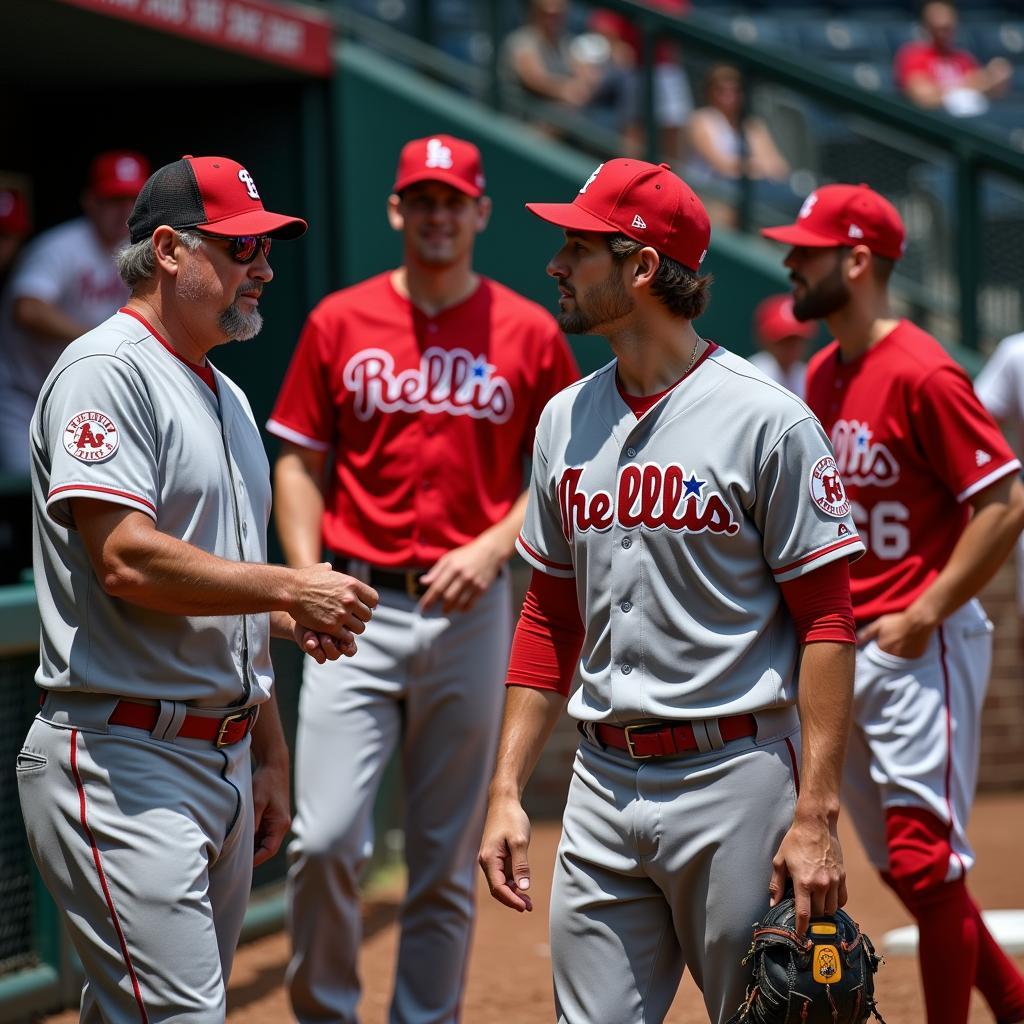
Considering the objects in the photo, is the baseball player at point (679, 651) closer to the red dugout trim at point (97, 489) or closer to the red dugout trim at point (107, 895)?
the red dugout trim at point (107, 895)

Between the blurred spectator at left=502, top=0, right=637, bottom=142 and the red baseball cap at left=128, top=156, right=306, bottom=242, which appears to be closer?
the red baseball cap at left=128, top=156, right=306, bottom=242

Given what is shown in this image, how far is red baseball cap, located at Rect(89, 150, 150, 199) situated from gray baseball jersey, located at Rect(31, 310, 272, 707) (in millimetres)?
3199

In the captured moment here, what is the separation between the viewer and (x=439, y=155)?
446cm

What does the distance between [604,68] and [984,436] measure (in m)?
4.99

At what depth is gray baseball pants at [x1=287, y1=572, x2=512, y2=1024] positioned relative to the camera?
4148mm

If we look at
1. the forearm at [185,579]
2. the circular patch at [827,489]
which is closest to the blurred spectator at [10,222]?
the forearm at [185,579]

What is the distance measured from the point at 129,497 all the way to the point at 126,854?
607mm

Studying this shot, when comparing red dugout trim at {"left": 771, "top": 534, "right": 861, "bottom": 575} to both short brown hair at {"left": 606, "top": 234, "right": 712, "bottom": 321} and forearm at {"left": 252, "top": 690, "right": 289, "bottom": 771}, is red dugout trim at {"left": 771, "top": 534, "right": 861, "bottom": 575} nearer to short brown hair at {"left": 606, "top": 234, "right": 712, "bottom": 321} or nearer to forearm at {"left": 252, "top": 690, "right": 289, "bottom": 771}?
short brown hair at {"left": 606, "top": 234, "right": 712, "bottom": 321}

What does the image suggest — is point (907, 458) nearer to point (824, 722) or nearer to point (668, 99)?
point (824, 722)

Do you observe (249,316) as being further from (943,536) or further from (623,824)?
(943,536)

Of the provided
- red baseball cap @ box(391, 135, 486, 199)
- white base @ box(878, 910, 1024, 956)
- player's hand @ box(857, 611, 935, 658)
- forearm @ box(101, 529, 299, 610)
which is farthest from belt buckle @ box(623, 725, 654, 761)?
white base @ box(878, 910, 1024, 956)

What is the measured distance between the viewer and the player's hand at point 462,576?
4.25 m

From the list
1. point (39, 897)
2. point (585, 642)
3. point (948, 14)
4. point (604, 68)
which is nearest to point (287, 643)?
point (39, 897)

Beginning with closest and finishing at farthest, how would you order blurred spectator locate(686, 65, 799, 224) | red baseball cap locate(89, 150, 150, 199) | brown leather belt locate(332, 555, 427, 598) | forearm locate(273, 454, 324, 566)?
brown leather belt locate(332, 555, 427, 598)
forearm locate(273, 454, 324, 566)
red baseball cap locate(89, 150, 150, 199)
blurred spectator locate(686, 65, 799, 224)
